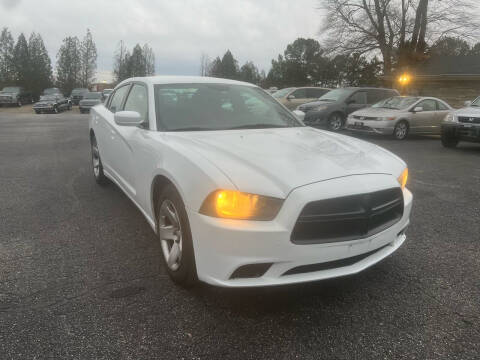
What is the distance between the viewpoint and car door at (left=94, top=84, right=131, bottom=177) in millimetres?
4609

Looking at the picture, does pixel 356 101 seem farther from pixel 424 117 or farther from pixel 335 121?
pixel 424 117

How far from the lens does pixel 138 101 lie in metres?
4.12

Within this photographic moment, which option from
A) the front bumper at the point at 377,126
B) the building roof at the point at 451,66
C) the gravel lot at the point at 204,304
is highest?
the building roof at the point at 451,66

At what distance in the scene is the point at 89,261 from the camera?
10.7 feet

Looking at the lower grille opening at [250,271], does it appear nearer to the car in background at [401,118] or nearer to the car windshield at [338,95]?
the car in background at [401,118]

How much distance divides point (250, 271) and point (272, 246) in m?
0.21

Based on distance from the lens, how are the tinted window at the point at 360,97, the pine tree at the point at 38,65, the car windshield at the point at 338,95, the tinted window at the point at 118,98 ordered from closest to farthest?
the tinted window at the point at 118,98
the car windshield at the point at 338,95
the tinted window at the point at 360,97
the pine tree at the point at 38,65

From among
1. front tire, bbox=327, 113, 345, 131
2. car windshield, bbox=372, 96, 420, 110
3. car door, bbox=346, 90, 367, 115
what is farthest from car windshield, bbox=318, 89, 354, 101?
car windshield, bbox=372, 96, 420, 110

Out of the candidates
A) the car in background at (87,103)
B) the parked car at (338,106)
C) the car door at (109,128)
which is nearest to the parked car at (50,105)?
the car in background at (87,103)

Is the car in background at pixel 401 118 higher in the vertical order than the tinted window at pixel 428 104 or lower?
lower

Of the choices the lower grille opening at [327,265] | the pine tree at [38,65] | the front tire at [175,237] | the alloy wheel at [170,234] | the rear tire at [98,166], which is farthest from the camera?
the pine tree at [38,65]

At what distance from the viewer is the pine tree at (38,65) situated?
66.3 metres

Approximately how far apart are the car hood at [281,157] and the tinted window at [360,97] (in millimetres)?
11509

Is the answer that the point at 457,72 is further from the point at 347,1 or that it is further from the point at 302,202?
the point at 302,202
